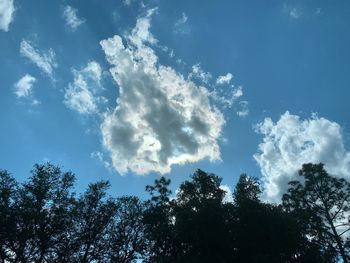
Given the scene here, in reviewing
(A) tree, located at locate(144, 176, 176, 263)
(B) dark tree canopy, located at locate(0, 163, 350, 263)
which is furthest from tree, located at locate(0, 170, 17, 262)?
(A) tree, located at locate(144, 176, 176, 263)

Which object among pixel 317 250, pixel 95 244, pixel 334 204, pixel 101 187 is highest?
pixel 101 187

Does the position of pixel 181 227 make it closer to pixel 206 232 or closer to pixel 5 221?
pixel 206 232

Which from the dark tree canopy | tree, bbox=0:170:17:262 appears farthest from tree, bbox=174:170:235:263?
tree, bbox=0:170:17:262

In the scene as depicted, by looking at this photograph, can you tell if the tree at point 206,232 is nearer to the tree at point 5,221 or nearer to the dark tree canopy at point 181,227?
the dark tree canopy at point 181,227

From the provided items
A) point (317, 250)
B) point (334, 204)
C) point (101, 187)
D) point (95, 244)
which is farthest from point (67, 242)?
point (334, 204)

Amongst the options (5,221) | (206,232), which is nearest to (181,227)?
(206,232)

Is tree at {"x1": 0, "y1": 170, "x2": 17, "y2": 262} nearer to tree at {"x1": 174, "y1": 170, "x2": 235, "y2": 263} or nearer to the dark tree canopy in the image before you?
the dark tree canopy

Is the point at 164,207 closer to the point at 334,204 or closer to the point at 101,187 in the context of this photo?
the point at 101,187

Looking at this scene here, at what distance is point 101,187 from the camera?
163 ft

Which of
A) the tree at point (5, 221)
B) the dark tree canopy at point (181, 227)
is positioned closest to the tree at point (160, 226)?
the dark tree canopy at point (181, 227)

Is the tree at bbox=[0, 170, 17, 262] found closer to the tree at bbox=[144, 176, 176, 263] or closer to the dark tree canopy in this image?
the dark tree canopy

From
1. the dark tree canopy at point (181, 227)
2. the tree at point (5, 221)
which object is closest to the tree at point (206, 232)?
the dark tree canopy at point (181, 227)

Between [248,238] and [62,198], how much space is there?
22.9 metres

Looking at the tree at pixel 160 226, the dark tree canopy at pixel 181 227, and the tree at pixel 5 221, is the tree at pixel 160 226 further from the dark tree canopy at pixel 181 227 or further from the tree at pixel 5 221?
the tree at pixel 5 221
